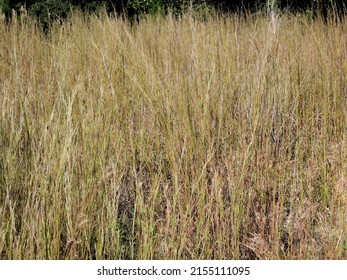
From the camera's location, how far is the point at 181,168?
7.84 ft

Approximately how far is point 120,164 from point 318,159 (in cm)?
125

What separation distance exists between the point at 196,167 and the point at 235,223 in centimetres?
44

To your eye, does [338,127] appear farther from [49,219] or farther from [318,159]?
[49,219]

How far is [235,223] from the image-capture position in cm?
207

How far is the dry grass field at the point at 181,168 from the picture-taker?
1.91 m

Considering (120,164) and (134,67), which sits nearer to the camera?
(120,164)

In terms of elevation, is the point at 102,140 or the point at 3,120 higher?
the point at 3,120

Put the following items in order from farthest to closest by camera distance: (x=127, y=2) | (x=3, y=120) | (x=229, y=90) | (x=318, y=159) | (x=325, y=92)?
(x=127, y=2), (x=325, y=92), (x=229, y=90), (x=318, y=159), (x=3, y=120)

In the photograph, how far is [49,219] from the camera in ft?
6.14

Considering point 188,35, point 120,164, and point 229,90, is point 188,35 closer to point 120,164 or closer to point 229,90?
point 229,90

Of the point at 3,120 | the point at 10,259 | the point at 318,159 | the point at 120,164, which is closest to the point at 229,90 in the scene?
the point at 318,159

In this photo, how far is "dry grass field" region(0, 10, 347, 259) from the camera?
191cm

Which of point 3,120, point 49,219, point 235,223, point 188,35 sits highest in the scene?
point 188,35

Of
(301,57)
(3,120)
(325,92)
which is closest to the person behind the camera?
(3,120)
